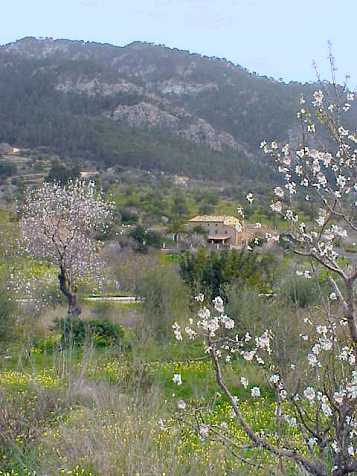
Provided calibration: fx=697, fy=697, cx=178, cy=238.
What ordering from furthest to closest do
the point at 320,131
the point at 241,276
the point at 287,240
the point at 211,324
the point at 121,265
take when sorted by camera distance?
the point at 121,265, the point at 241,276, the point at 320,131, the point at 287,240, the point at 211,324

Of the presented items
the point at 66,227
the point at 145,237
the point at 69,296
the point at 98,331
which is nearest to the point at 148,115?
the point at 145,237

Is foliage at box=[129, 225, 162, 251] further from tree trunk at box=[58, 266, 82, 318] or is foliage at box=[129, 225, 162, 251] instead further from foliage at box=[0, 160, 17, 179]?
foliage at box=[0, 160, 17, 179]

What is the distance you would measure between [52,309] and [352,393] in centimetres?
1766

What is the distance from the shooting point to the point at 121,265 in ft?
79.0

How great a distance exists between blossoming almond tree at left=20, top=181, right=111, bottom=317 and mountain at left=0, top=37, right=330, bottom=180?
26217 millimetres

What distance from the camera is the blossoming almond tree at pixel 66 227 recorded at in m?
20.8

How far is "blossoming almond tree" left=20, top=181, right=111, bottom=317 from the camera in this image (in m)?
20.8

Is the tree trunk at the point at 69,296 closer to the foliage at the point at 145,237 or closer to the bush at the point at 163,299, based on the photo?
the bush at the point at 163,299

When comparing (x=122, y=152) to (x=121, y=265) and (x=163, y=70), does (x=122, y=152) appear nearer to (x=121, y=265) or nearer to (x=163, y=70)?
→ (x=121, y=265)

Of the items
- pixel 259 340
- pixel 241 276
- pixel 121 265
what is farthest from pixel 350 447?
pixel 121 265

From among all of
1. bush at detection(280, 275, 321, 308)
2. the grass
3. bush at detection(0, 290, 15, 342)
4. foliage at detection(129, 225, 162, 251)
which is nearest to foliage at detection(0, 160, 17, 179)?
foliage at detection(129, 225, 162, 251)

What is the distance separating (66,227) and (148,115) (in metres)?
48.9

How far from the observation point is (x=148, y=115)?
69.0 meters

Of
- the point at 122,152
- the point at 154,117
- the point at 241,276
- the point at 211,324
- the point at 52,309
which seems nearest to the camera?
the point at 211,324
